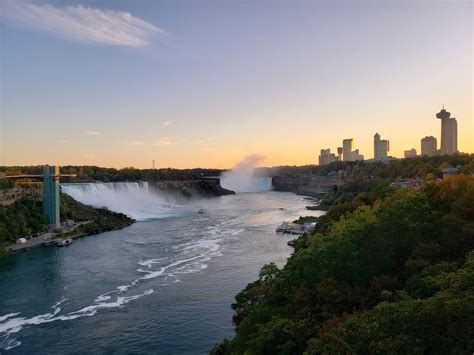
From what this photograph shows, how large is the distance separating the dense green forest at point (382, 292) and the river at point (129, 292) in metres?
2.85

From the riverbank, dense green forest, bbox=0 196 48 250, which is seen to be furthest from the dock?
dense green forest, bbox=0 196 48 250

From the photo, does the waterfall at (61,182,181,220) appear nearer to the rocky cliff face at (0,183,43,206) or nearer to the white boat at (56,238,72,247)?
the rocky cliff face at (0,183,43,206)

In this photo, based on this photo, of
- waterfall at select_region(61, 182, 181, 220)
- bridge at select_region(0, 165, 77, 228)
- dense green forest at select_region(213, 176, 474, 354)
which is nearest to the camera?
dense green forest at select_region(213, 176, 474, 354)

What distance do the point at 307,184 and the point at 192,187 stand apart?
30493mm

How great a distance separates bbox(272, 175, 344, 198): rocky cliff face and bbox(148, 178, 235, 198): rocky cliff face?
19039 mm

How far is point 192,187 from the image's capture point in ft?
296

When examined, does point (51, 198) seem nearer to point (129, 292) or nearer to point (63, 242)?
point (63, 242)

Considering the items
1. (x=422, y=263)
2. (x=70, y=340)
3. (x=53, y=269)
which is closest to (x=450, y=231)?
(x=422, y=263)

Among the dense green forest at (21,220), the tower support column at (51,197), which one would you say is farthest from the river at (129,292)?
the tower support column at (51,197)

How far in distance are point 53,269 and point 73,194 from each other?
26.5 m

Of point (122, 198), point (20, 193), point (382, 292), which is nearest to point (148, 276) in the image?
point (382, 292)

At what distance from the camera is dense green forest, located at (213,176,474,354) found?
680 centimetres

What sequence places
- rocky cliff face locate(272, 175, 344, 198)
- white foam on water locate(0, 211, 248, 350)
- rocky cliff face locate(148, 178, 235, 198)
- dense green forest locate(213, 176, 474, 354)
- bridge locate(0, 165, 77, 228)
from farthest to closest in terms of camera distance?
rocky cliff face locate(272, 175, 344, 198) < rocky cliff face locate(148, 178, 235, 198) < bridge locate(0, 165, 77, 228) < white foam on water locate(0, 211, 248, 350) < dense green forest locate(213, 176, 474, 354)

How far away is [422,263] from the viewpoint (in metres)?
10.0
